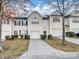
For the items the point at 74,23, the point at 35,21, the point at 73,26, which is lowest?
the point at 73,26

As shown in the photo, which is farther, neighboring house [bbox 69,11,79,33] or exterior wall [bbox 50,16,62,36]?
neighboring house [bbox 69,11,79,33]

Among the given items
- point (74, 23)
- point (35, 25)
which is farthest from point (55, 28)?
point (74, 23)

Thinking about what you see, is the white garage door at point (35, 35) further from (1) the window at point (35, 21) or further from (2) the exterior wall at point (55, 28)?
(2) the exterior wall at point (55, 28)

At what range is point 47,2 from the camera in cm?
2777

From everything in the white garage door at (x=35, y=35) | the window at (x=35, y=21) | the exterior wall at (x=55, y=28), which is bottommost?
the white garage door at (x=35, y=35)

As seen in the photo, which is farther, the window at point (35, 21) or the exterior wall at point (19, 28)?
the exterior wall at point (19, 28)

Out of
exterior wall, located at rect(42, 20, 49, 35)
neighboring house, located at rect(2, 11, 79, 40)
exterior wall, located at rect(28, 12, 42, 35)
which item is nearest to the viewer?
neighboring house, located at rect(2, 11, 79, 40)

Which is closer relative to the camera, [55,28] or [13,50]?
[13,50]

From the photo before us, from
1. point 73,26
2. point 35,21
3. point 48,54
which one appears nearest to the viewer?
point 48,54

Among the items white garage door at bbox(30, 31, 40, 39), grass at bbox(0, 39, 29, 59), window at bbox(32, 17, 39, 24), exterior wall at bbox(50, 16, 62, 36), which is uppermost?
window at bbox(32, 17, 39, 24)

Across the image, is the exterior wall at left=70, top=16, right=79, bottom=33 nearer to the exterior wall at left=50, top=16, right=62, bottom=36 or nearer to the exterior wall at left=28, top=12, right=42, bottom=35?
the exterior wall at left=50, top=16, right=62, bottom=36

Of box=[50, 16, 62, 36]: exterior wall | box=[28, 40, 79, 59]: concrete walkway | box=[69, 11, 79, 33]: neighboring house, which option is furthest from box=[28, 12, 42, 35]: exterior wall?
box=[28, 40, 79, 59]: concrete walkway

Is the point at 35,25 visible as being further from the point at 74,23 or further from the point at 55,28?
the point at 74,23

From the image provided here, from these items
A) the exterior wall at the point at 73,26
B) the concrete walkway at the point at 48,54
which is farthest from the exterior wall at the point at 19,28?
the concrete walkway at the point at 48,54
